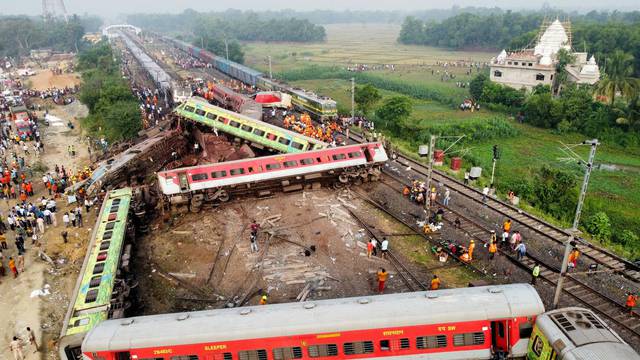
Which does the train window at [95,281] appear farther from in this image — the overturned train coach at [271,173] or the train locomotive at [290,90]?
the train locomotive at [290,90]

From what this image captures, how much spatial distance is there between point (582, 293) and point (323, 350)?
1342 centimetres

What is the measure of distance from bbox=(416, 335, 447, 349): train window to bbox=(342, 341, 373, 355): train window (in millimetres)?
1625

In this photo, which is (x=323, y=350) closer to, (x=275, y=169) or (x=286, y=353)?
(x=286, y=353)

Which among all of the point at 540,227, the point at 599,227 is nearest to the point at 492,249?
the point at 540,227

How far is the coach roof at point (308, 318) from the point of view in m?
14.3

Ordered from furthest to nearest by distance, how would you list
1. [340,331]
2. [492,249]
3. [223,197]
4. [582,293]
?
[223,197], [492,249], [582,293], [340,331]

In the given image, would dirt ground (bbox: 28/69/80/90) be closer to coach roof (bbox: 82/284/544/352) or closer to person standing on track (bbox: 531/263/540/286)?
coach roof (bbox: 82/284/544/352)

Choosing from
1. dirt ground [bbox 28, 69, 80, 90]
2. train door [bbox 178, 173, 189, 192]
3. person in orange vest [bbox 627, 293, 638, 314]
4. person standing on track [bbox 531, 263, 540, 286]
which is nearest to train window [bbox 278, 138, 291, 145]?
train door [bbox 178, 173, 189, 192]

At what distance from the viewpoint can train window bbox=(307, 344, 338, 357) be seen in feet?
48.5

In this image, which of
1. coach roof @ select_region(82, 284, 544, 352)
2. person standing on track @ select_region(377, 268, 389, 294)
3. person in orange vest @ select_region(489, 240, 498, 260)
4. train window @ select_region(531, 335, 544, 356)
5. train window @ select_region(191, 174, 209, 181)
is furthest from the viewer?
train window @ select_region(191, 174, 209, 181)

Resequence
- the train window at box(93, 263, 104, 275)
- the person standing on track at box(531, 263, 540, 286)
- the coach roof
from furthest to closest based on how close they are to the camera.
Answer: the person standing on track at box(531, 263, 540, 286) < the train window at box(93, 263, 104, 275) < the coach roof

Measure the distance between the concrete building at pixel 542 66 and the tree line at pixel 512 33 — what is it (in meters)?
12.9

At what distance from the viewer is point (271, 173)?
102 ft

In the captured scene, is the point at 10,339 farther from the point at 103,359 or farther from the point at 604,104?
the point at 604,104
